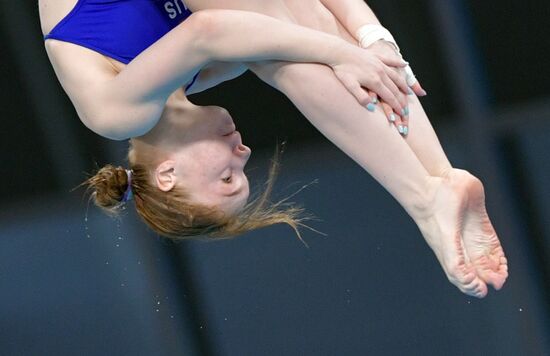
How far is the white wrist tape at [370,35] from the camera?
2328 millimetres

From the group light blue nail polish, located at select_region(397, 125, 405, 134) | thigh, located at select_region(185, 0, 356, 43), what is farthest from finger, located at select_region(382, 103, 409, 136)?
thigh, located at select_region(185, 0, 356, 43)

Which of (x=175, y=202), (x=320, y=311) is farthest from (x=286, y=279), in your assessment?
(x=175, y=202)

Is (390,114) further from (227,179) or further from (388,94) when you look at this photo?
(227,179)

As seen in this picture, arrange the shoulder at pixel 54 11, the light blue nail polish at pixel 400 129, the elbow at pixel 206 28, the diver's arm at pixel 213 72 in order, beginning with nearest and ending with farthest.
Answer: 1. the elbow at pixel 206 28
2. the light blue nail polish at pixel 400 129
3. the shoulder at pixel 54 11
4. the diver's arm at pixel 213 72

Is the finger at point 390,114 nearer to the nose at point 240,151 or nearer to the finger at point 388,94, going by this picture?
the finger at point 388,94

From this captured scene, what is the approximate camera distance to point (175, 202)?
235cm

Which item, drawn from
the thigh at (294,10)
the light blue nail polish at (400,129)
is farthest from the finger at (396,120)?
the thigh at (294,10)

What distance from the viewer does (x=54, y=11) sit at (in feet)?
7.62

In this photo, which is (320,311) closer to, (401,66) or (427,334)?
(427,334)

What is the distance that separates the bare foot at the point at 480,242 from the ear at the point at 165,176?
1.73 ft

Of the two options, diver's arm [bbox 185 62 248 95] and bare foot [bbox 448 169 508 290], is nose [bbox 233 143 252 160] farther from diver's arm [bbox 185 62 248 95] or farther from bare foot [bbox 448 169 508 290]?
bare foot [bbox 448 169 508 290]

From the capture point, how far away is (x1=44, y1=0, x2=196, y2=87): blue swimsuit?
2.25 metres

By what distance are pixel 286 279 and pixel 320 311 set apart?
5.2 inches

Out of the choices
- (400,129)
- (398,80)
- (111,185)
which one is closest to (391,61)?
(398,80)
